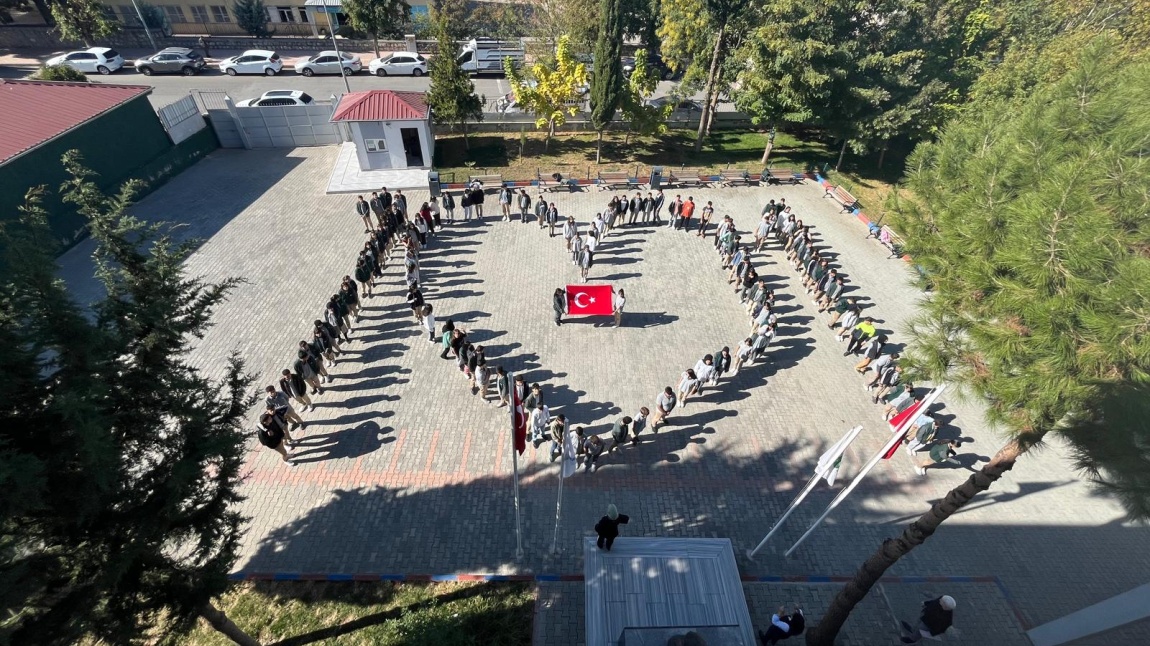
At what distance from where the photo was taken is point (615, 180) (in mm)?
22141

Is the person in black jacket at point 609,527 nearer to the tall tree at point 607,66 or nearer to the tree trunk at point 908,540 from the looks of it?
the tree trunk at point 908,540

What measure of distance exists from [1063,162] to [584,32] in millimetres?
30751

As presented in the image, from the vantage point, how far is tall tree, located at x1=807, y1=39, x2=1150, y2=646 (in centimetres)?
470

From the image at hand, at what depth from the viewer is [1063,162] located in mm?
5492

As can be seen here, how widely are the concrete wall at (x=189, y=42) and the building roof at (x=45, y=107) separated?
20389mm

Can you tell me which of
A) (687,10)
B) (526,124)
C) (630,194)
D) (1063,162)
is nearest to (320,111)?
(526,124)

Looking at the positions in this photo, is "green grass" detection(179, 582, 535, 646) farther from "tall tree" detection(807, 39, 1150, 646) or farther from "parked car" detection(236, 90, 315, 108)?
"parked car" detection(236, 90, 315, 108)

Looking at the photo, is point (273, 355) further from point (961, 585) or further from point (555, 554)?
point (961, 585)

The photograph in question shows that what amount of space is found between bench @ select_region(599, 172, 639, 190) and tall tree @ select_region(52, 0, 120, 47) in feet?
113

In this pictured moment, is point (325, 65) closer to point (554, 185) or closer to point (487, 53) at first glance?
point (487, 53)

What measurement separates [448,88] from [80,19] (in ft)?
93.9

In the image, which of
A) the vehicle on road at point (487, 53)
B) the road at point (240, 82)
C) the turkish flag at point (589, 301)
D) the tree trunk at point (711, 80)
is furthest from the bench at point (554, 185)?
the vehicle on road at point (487, 53)

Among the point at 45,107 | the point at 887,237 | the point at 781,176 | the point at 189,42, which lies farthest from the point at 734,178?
the point at 189,42

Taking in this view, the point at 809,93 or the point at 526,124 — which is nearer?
the point at 809,93
